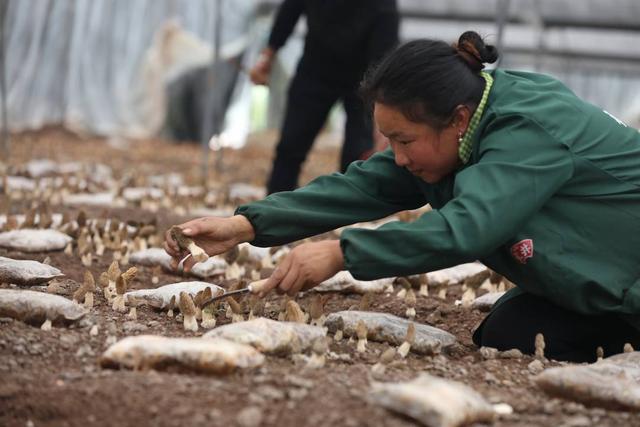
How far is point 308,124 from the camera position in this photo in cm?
577

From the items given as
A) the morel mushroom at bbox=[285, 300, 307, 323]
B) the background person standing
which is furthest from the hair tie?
the background person standing

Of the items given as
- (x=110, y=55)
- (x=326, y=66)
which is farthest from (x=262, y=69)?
(x=110, y=55)

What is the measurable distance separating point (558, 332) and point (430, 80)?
2.97ft

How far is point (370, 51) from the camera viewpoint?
5.60m

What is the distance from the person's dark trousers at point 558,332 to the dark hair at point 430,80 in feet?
2.31

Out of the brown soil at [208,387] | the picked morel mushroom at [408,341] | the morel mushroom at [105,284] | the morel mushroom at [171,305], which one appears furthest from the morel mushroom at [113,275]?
the picked morel mushroom at [408,341]

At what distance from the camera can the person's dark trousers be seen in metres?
2.94

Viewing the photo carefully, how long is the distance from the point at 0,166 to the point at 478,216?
580cm

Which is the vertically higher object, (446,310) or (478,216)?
(478,216)

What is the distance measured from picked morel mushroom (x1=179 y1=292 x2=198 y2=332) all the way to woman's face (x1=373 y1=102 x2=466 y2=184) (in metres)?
0.73

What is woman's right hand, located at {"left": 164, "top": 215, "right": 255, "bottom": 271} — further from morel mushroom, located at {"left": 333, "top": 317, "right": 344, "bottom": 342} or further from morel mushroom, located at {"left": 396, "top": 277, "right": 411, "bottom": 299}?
morel mushroom, located at {"left": 396, "top": 277, "right": 411, "bottom": 299}

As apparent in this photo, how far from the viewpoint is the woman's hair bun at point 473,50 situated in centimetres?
270

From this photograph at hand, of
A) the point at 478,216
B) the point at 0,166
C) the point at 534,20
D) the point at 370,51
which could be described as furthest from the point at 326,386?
the point at 534,20

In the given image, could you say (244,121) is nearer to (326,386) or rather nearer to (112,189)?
(112,189)
